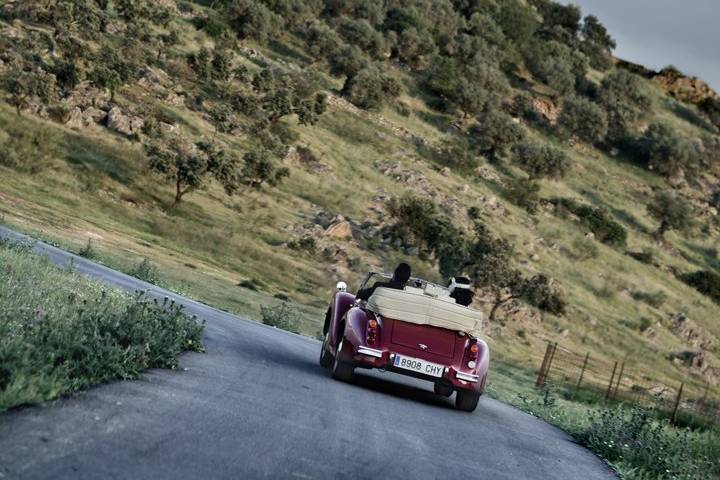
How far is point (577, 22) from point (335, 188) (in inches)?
3926

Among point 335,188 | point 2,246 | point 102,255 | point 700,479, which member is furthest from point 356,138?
point 700,479

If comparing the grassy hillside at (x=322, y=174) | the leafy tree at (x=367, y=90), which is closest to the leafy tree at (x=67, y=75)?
the grassy hillside at (x=322, y=174)

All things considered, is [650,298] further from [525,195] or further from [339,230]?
[339,230]

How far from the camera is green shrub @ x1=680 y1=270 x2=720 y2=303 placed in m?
75.1

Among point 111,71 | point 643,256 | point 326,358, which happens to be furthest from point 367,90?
point 326,358

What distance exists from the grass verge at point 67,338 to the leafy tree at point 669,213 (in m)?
76.2

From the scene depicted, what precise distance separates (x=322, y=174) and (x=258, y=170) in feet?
24.1

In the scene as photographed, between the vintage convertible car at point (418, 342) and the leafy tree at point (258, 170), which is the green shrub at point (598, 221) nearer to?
the leafy tree at point (258, 170)

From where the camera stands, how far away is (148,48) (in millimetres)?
64438

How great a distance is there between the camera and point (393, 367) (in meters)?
12.0

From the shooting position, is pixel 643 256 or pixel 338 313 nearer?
pixel 338 313

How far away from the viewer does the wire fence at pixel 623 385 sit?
26.5 m

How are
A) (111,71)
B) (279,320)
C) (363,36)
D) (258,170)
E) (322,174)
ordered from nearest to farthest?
(279,320) < (111,71) < (258,170) < (322,174) < (363,36)

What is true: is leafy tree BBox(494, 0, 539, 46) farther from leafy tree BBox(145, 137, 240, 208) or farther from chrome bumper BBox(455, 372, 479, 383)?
chrome bumper BBox(455, 372, 479, 383)
